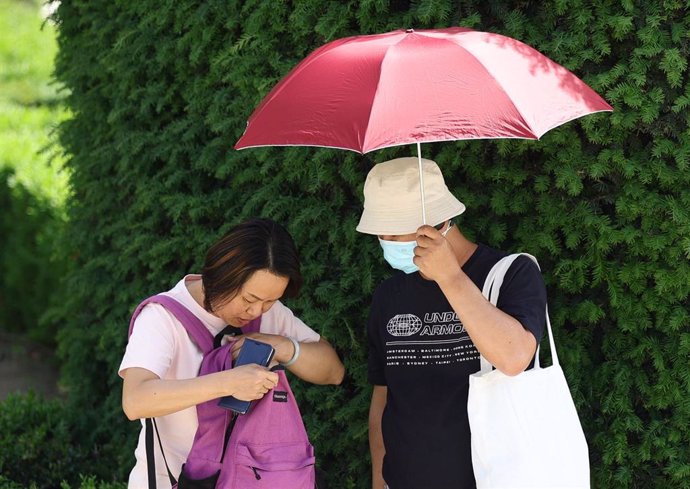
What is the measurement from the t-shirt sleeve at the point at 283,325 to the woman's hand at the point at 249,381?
1.42 feet

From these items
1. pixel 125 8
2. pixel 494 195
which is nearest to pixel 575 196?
pixel 494 195

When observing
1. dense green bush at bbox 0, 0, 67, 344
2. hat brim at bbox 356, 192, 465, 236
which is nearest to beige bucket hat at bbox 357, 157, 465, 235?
hat brim at bbox 356, 192, 465, 236

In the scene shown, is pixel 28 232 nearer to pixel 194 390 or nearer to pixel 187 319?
pixel 187 319

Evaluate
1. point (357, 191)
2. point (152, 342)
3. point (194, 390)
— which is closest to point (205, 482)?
point (194, 390)

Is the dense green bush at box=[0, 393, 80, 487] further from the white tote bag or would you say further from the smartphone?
the white tote bag

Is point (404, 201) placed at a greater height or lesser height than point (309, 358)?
greater

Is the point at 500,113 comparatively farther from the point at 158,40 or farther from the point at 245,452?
the point at 158,40

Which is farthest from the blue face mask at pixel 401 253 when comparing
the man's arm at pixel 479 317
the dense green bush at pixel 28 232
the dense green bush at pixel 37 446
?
the dense green bush at pixel 28 232

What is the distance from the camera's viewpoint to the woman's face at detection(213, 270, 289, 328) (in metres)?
2.97

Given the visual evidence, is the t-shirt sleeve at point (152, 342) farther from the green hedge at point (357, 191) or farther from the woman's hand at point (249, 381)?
the green hedge at point (357, 191)

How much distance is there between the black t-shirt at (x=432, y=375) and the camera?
9.47ft

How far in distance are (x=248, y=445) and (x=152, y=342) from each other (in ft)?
1.44

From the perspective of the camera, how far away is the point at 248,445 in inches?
114

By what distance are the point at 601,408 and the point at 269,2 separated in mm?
2211
